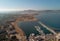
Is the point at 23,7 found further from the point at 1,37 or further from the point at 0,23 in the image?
the point at 1,37

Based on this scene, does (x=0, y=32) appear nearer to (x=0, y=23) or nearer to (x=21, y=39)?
(x=0, y=23)

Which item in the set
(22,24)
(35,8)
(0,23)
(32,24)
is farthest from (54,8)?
(0,23)

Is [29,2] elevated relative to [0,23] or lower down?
elevated

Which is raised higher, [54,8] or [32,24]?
[54,8]

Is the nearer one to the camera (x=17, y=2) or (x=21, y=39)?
(x=21, y=39)

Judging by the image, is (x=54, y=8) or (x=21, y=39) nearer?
(x=21, y=39)

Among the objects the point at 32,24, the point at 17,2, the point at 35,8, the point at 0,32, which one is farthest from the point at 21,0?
the point at 0,32

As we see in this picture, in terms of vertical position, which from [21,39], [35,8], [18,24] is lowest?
[21,39]
